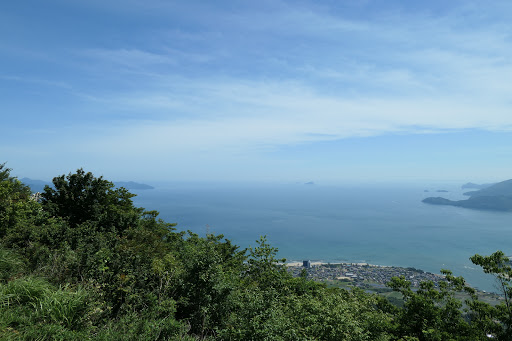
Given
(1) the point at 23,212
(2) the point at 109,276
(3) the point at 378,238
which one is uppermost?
(1) the point at 23,212

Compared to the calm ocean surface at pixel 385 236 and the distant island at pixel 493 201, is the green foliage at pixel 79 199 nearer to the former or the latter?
the calm ocean surface at pixel 385 236

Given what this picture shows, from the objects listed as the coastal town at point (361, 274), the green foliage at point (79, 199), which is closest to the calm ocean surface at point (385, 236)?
the coastal town at point (361, 274)

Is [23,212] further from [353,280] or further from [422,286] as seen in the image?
[353,280]

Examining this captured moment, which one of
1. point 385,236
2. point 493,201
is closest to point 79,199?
point 385,236

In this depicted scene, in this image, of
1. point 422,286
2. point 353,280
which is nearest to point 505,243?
point 353,280

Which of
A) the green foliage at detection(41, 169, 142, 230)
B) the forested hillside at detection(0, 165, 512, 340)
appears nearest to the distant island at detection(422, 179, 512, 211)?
the forested hillside at detection(0, 165, 512, 340)

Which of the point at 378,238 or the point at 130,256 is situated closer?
the point at 130,256

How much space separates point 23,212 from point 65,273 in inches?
292

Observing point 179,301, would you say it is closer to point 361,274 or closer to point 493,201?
point 361,274

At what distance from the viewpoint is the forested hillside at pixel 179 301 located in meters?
5.32

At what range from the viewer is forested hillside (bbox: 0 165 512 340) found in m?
5.32

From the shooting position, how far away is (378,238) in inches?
3401

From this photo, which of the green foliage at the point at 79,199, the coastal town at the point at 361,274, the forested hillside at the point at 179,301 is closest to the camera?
the forested hillside at the point at 179,301

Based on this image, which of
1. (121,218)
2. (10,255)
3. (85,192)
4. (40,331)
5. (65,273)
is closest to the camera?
(40,331)
